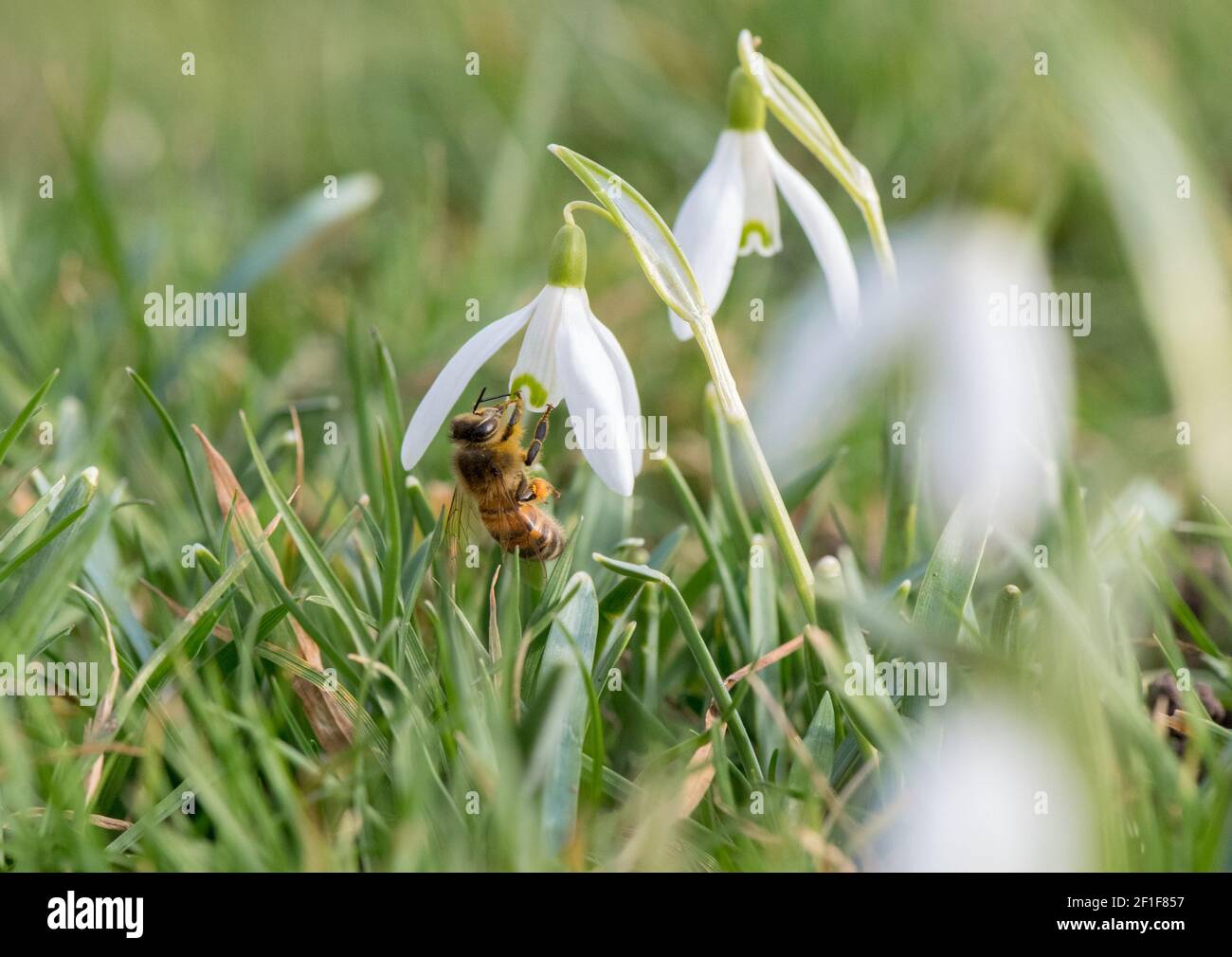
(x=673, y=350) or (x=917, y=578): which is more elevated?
(x=673, y=350)

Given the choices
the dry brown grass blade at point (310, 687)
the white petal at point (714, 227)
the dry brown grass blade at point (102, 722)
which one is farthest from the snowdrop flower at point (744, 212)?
the dry brown grass blade at point (102, 722)

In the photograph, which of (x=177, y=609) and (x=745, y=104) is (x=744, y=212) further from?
(x=177, y=609)

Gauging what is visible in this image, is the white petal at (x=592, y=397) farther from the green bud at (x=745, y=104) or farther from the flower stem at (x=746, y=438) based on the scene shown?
the green bud at (x=745, y=104)

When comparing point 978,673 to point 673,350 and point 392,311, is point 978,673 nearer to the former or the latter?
point 673,350

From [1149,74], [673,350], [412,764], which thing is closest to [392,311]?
[673,350]

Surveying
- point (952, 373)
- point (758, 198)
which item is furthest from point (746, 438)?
point (952, 373)

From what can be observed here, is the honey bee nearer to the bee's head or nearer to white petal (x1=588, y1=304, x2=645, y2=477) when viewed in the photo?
the bee's head
